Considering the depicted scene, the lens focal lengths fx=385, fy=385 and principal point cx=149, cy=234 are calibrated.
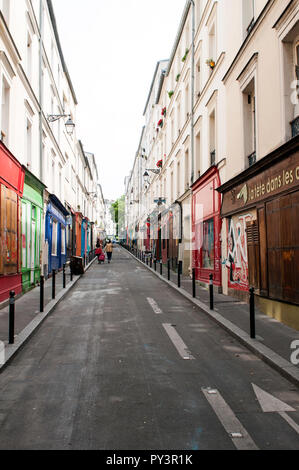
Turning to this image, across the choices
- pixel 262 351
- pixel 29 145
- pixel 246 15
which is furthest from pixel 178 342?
pixel 29 145

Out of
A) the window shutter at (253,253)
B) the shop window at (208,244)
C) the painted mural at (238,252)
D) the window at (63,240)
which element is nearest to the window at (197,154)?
the shop window at (208,244)

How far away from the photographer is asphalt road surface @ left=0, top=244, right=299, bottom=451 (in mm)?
3396

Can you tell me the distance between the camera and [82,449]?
3.18 metres

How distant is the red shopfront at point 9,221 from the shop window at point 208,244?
704 centimetres

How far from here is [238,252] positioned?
11492 mm

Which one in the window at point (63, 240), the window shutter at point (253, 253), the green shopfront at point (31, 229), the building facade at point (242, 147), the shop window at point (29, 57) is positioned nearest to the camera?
the building facade at point (242, 147)

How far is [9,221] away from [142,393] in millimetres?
7712

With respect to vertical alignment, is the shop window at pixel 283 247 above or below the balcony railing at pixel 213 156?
below

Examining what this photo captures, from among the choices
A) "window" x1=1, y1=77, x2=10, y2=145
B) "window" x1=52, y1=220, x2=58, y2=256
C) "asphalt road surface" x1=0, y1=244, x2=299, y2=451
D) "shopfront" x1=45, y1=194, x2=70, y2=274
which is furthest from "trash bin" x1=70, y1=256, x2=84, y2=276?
"asphalt road surface" x1=0, y1=244, x2=299, y2=451

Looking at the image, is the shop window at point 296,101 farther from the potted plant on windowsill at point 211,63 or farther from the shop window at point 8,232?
the shop window at point 8,232

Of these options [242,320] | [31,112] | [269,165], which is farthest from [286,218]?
[31,112]

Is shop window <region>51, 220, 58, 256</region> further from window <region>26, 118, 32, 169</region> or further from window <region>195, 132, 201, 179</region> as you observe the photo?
window <region>195, 132, 201, 179</region>

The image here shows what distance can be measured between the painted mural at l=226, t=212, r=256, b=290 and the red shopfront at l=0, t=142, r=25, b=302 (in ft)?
21.5

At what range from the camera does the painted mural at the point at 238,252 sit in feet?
35.4
